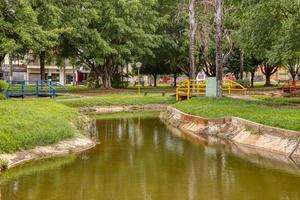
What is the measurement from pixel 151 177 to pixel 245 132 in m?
7.14

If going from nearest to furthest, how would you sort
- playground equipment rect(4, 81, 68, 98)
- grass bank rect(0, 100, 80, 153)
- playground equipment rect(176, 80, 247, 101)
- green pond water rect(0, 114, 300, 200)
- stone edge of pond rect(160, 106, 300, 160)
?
green pond water rect(0, 114, 300, 200) < grass bank rect(0, 100, 80, 153) < stone edge of pond rect(160, 106, 300, 160) < playground equipment rect(176, 80, 247, 101) < playground equipment rect(4, 81, 68, 98)

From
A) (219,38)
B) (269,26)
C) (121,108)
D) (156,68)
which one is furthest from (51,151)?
(156,68)

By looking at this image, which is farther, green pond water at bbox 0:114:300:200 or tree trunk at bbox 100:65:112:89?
tree trunk at bbox 100:65:112:89

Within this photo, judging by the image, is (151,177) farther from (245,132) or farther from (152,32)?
(152,32)

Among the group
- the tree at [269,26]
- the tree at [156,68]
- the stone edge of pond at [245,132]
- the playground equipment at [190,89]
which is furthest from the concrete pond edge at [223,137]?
the tree at [156,68]

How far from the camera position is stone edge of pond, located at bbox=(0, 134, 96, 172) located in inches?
574

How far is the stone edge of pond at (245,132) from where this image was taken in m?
16.2

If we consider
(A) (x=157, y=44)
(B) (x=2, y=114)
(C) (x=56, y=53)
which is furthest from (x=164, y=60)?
(B) (x=2, y=114)

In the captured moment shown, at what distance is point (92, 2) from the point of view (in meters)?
46.5

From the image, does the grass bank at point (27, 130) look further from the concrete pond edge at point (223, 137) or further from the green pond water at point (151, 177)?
the green pond water at point (151, 177)

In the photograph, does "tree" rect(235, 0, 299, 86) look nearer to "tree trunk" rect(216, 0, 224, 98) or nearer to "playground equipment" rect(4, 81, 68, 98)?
"tree trunk" rect(216, 0, 224, 98)

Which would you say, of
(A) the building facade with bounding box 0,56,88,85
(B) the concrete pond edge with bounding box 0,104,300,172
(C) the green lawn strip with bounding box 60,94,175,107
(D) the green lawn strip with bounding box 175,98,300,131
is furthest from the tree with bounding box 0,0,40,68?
(A) the building facade with bounding box 0,56,88,85

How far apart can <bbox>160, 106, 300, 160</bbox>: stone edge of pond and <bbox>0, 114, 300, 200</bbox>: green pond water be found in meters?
1.09

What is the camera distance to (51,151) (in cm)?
1633
